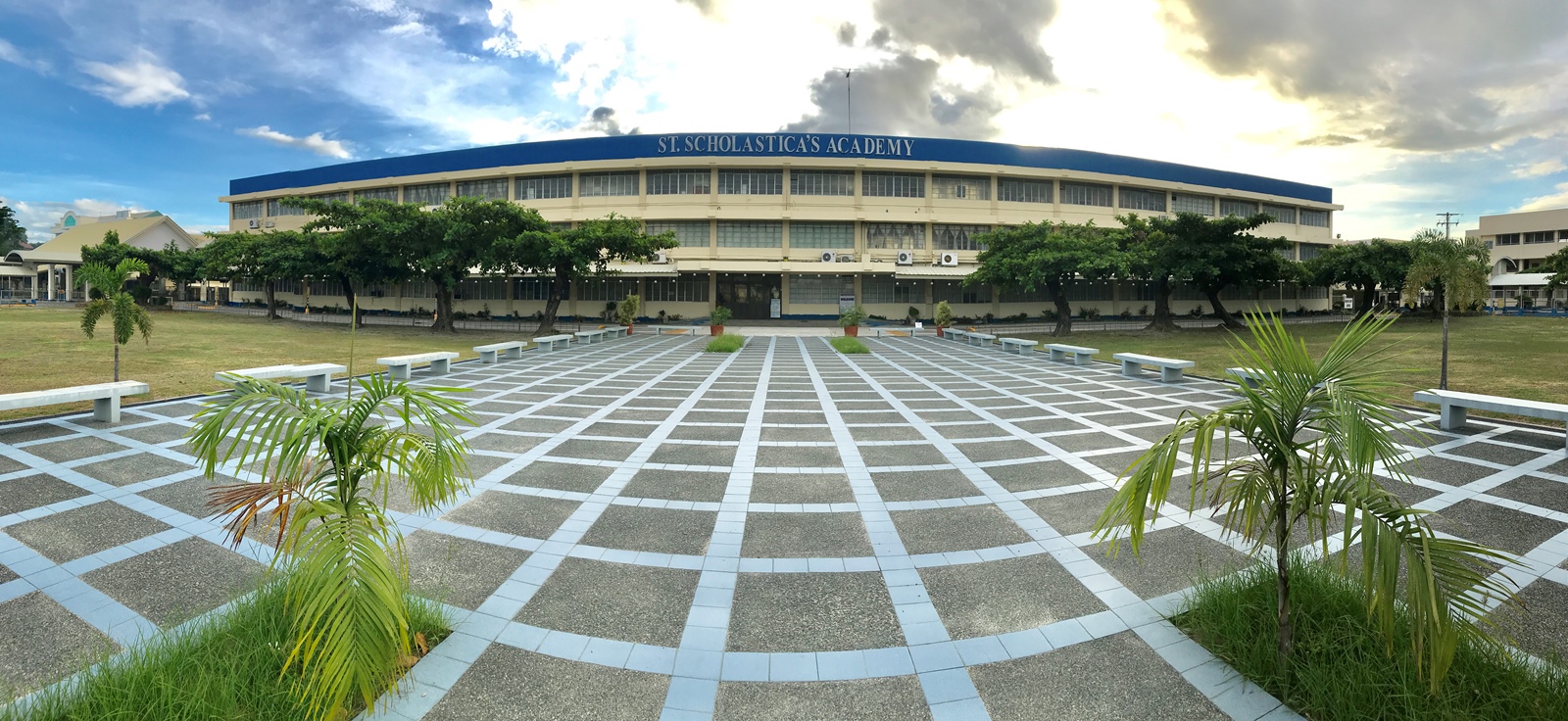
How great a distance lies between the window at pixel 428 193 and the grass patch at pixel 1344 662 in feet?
170

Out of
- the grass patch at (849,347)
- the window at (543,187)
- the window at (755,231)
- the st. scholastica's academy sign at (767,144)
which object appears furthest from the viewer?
the window at (543,187)

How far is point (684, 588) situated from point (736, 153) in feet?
130

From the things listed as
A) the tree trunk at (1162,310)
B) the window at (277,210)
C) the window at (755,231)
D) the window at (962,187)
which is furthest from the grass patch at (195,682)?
the window at (277,210)

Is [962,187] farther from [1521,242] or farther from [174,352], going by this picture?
[1521,242]

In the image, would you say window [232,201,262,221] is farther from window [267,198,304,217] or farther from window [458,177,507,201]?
window [458,177,507,201]

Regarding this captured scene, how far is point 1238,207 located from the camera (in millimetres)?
50719

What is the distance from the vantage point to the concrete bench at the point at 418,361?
14.1 m

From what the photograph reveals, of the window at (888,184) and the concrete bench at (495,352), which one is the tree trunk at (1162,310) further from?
the concrete bench at (495,352)

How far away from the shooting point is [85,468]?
6945 millimetres

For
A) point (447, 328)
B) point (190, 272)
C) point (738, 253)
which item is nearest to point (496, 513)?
point (447, 328)

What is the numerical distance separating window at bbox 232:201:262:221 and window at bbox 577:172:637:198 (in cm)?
3371

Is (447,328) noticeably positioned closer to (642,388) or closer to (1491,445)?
(642,388)

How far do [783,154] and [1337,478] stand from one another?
4085 cm

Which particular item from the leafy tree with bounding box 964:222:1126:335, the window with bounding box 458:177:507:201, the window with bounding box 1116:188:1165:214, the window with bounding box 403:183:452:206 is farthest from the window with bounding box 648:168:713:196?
the window with bounding box 1116:188:1165:214
